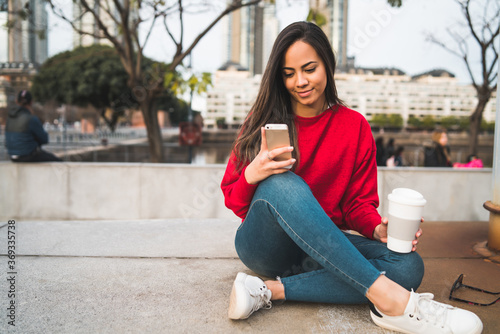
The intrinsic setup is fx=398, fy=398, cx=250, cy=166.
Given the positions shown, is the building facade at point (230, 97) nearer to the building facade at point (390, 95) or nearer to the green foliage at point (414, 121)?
the building facade at point (390, 95)

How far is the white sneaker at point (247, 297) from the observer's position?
1444 mm

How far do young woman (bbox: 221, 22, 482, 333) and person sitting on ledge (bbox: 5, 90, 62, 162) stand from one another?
172 inches

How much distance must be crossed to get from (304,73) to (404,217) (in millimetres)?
755

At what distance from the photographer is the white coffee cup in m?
1.30

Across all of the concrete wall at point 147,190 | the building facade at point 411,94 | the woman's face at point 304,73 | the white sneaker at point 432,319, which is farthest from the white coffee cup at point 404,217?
the building facade at point 411,94

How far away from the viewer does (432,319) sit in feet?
4.42

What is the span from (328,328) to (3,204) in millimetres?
4888

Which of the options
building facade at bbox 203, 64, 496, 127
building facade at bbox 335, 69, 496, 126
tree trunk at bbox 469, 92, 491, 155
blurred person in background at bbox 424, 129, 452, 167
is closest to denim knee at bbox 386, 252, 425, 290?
blurred person in background at bbox 424, 129, 452, 167

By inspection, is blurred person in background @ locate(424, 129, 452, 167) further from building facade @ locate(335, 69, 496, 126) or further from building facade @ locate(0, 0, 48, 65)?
building facade @ locate(335, 69, 496, 126)

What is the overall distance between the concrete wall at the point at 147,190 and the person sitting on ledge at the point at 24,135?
18 centimetres

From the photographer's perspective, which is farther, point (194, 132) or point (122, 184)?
point (194, 132)

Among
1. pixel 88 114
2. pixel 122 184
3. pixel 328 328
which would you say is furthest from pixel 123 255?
pixel 88 114

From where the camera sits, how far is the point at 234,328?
1452 millimetres

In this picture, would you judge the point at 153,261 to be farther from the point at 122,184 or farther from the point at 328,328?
the point at 122,184
